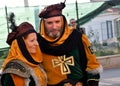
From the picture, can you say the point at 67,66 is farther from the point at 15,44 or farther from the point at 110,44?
the point at 110,44

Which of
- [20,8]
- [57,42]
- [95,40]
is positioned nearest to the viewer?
[57,42]

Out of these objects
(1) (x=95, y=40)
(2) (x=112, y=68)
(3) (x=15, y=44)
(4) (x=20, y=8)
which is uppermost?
(3) (x=15, y=44)

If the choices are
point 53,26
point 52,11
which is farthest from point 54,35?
point 52,11

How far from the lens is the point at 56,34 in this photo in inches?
140

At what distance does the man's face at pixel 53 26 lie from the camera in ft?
11.6

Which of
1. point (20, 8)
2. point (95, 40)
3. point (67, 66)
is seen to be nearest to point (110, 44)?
point (95, 40)

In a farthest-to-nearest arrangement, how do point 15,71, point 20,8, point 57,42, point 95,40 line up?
point 95,40 < point 20,8 < point 57,42 < point 15,71

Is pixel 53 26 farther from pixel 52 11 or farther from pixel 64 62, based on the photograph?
pixel 64 62

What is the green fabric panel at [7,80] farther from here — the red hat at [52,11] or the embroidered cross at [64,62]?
the red hat at [52,11]

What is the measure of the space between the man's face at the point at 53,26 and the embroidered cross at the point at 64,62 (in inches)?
8.1

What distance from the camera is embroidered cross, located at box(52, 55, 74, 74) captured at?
143 inches

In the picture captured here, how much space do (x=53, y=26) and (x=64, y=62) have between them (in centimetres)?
33

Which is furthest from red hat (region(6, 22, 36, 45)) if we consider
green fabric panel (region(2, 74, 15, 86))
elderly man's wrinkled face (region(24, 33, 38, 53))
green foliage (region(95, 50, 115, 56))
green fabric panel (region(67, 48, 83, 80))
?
green foliage (region(95, 50, 115, 56))

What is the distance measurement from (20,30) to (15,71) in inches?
14.0
